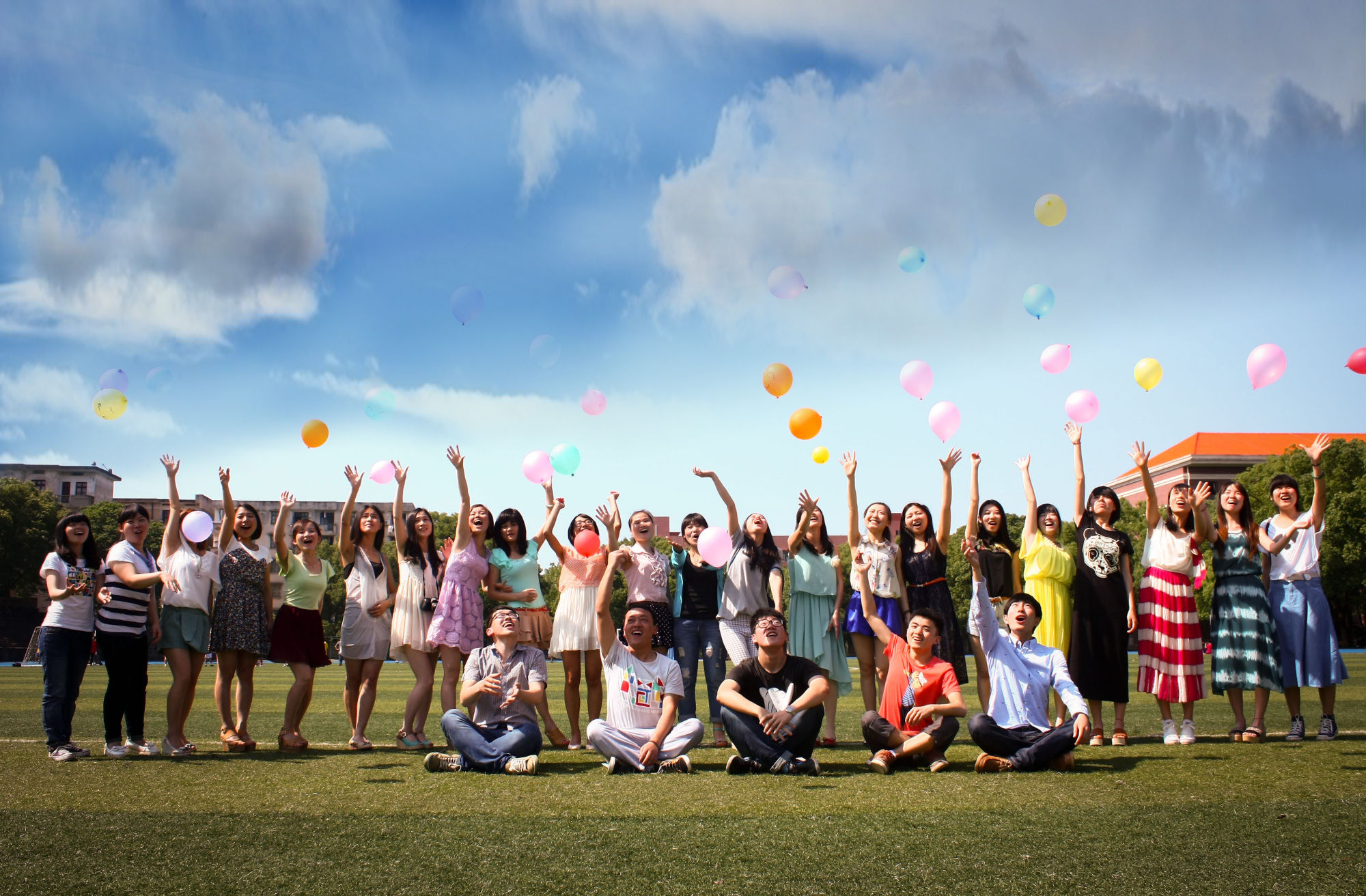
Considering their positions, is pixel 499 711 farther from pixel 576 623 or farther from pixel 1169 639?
pixel 1169 639

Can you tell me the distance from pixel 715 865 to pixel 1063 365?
8.08 meters

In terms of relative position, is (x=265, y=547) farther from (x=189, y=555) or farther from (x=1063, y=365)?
(x=1063, y=365)

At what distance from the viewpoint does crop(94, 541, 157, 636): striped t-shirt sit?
7926mm

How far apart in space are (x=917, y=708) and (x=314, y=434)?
6.94m

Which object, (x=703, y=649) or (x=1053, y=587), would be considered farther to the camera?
(x=703, y=649)

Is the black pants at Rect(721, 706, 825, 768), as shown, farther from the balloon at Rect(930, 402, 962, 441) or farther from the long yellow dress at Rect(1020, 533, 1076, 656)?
the balloon at Rect(930, 402, 962, 441)

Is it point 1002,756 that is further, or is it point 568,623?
point 568,623

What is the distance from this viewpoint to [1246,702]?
12430 mm

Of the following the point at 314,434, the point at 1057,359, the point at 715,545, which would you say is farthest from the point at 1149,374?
the point at 314,434

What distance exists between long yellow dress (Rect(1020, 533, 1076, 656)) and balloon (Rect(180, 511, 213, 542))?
7.40 meters

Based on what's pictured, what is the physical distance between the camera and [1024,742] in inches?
267

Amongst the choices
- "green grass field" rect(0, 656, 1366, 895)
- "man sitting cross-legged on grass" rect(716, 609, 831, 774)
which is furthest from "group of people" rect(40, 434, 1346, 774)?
"green grass field" rect(0, 656, 1366, 895)

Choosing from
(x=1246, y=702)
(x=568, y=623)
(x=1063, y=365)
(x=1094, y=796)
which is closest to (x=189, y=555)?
(x=568, y=623)

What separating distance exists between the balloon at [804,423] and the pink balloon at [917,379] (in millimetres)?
1041
